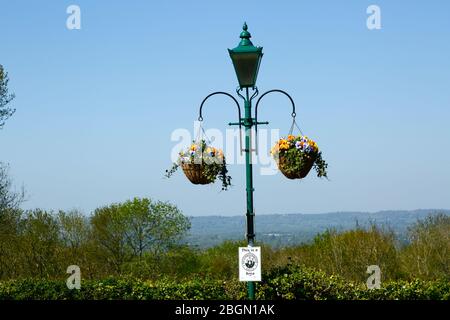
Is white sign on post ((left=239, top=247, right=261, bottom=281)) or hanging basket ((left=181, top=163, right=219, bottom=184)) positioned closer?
white sign on post ((left=239, top=247, right=261, bottom=281))

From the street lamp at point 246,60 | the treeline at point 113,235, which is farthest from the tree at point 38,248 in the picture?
the street lamp at point 246,60

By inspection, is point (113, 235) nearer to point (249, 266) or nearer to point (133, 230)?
point (133, 230)

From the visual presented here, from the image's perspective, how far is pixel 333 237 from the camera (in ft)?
97.4

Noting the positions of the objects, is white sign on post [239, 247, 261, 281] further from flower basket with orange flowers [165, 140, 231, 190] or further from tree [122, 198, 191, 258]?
tree [122, 198, 191, 258]

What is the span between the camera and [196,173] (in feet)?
27.1

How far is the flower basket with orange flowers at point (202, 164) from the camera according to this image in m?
8.22

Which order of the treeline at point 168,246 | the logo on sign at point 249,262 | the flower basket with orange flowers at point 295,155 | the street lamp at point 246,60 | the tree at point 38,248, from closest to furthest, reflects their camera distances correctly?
1. the street lamp at point 246,60
2. the logo on sign at point 249,262
3. the flower basket with orange flowers at point 295,155
4. the tree at point 38,248
5. the treeline at point 168,246

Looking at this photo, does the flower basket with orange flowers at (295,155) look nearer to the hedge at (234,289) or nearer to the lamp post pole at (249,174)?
the lamp post pole at (249,174)

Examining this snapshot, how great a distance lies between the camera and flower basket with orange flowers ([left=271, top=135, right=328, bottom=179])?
805 centimetres

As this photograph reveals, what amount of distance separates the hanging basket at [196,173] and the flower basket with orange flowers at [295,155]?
3.12ft

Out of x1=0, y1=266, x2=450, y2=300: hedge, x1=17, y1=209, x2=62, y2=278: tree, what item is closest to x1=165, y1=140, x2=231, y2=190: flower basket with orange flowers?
x1=0, y1=266, x2=450, y2=300: hedge

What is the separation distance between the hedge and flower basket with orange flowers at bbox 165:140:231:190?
2.36 metres
